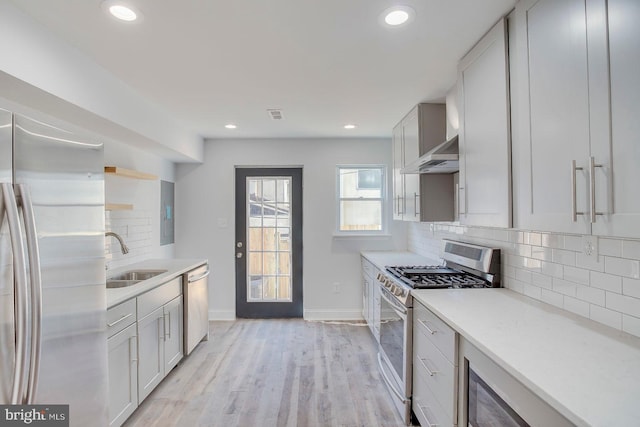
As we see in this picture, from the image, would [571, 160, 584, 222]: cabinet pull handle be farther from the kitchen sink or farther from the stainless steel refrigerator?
the kitchen sink

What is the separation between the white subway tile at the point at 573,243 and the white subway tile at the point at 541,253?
0.13 meters

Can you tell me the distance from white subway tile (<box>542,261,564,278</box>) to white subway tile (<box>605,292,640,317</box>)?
0.30 meters

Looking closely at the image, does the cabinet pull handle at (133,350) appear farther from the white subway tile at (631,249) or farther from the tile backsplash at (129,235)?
the white subway tile at (631,249)

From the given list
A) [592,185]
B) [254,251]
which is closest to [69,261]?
[592,185]

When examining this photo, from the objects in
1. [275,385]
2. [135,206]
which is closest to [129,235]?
[135,206]

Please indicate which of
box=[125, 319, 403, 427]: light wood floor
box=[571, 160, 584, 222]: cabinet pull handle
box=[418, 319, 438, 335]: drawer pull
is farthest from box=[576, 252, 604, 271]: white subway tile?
box=[125, 319, 403, 427]: light wood floor

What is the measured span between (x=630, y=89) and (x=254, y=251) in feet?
13.3

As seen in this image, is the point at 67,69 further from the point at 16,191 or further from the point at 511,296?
the point at 511,296

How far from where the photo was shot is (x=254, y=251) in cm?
452

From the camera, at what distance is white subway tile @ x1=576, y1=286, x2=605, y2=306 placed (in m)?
1.52

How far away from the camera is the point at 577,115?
3.94 feet

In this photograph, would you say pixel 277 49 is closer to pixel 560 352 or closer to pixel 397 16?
pixel 397 16

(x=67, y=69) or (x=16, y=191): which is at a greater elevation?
(x=67, y=69)

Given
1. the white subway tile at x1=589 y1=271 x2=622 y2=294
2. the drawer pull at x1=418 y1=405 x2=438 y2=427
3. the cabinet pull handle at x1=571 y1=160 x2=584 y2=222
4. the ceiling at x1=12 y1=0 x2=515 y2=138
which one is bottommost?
the drawer pull at x1=418 y1=405 x2=438 y2=427
